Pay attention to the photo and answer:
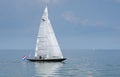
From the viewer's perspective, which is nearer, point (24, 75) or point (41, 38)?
point (24, 75)

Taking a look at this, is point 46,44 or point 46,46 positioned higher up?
point 46,44

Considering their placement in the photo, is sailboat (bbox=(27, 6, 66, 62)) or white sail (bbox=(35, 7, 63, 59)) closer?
sailboat (bbox=(27, 6, 66, 62))

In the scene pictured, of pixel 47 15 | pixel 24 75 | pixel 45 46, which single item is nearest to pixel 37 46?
pixel 45 46

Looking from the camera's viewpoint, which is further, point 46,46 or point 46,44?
point 46,46

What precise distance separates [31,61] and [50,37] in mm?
10477

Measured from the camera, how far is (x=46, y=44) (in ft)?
406

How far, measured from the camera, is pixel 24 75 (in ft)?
288

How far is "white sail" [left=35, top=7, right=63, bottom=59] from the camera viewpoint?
405 feet

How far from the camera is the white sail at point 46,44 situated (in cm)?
12331

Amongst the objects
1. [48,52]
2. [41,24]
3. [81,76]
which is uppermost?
[41,24]

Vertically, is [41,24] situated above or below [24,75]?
above

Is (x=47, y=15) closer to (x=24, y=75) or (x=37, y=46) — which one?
(x=37, y=46)

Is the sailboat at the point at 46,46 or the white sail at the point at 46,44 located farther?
the white sail at the point at 46,44

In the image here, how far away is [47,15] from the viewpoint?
415 feet
